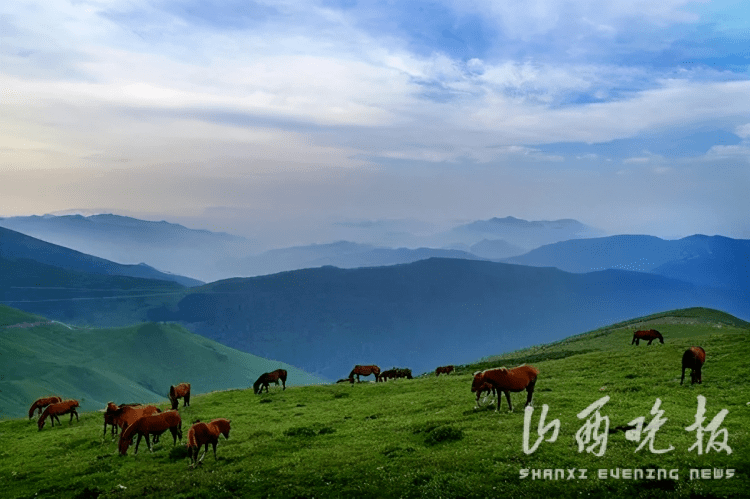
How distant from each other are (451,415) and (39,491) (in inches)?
851

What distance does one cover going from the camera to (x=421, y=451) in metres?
25.2

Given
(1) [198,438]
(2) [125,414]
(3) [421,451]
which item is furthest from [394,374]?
(1) [198,438]

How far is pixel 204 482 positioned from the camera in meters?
24.0

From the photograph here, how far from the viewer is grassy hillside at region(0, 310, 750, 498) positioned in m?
21.5

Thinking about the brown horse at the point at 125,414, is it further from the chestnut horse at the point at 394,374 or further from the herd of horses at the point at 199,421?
the chestnut horse at the point at 394,374

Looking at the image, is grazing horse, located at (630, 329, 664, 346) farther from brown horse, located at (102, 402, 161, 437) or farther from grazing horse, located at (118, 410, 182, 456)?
brown horse, located at (102, 402, 161, 437)

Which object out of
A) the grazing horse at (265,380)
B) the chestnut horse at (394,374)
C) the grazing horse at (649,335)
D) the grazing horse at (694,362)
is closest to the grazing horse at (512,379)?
the grazing horse at (694,362)

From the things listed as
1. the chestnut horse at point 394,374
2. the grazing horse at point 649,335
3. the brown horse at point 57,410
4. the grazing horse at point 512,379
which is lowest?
the brown horse at point 57,410

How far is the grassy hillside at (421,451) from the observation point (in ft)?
70.5

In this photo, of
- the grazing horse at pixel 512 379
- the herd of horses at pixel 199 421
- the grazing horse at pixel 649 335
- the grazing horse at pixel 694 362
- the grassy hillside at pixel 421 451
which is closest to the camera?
the grassy hillside at pixel 421 451

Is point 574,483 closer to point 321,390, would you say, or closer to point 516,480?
point 516,480

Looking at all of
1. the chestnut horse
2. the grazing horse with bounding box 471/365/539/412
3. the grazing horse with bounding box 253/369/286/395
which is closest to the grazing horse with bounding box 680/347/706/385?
the grazing horse with bounding box 471/365/539/412

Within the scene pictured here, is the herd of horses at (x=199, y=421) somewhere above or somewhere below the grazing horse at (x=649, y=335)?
below

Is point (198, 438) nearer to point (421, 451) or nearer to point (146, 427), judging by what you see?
point (146, 427)
